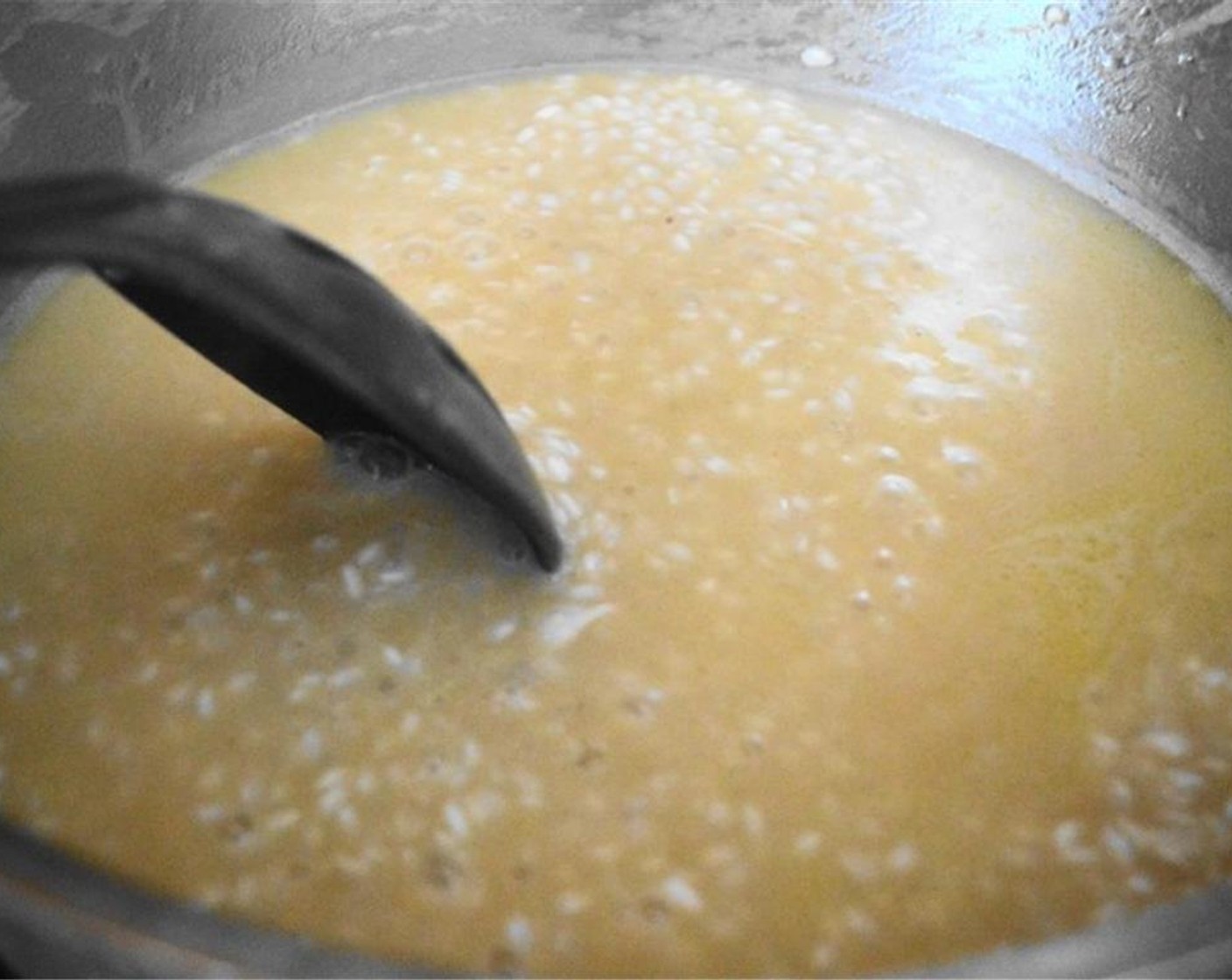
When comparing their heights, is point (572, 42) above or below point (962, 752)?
above

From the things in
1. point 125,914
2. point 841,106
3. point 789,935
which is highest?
point 841,106

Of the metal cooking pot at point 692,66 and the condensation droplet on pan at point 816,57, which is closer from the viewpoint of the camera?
the metal cooking pot at point 692,66

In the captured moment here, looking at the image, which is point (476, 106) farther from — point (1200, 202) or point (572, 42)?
point (1200, 202)

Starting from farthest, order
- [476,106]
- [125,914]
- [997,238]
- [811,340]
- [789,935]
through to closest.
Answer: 1. [476,106]
2. [997,238]
3. [811,340]
4. [789,935]
5. [125,914]

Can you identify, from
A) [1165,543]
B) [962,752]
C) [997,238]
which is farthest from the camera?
[997,238]

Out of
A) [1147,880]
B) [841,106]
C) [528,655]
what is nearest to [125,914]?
[528,655]

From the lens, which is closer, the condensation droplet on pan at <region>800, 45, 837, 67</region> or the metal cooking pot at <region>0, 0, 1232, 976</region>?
the metal cooking pot at <region>0, 0, 1232, 976</region>

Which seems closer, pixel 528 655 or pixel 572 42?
pixel 528 655

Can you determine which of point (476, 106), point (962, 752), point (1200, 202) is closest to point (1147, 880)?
point (962, 752)
